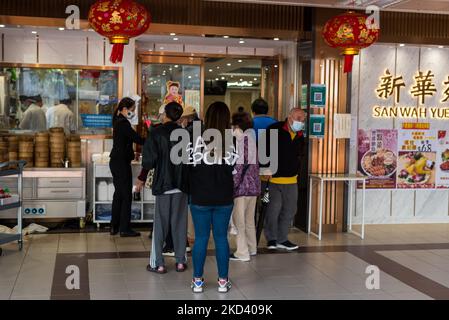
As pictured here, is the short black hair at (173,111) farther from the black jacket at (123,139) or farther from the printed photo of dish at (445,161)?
the printed photo of dish at (445,161)

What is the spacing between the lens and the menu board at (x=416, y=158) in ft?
28.5

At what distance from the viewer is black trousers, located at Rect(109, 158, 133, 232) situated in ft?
24.0

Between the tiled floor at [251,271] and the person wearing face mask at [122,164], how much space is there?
25cm

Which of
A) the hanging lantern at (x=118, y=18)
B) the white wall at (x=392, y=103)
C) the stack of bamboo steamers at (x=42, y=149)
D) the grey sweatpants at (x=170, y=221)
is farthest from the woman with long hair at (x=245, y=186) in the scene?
the stack of bamboo steamers at (x=42, y=149)

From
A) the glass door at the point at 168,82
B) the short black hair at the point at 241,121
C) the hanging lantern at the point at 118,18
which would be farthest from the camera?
the glass door at the point at 168,82

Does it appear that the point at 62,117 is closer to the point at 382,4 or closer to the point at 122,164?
the point at 122,164

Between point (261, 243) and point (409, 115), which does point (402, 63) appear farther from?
point (261, 243)

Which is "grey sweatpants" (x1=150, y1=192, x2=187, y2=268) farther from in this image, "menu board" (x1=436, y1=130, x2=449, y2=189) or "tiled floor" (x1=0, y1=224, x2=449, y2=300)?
"menu board" (x1=436, y1=130, x2=449, y2=189)

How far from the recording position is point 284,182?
22.2 feet

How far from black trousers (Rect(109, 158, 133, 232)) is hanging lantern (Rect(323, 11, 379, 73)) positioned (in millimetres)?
2887

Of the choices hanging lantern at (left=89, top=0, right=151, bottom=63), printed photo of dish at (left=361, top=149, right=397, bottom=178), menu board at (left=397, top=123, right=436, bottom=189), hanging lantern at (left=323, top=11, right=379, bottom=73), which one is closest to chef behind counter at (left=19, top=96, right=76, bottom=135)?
hanging lantern at (left=89, top=0, right=151, bottom=63)

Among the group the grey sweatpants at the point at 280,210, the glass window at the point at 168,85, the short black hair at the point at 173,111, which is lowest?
the grey sweatpants at the point at 280,210
